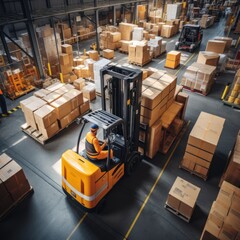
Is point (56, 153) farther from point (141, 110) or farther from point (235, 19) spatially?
point (235, 19)

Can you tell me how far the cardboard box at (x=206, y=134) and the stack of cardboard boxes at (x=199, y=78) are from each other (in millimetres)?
4037

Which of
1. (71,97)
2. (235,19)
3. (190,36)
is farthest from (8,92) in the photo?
(235,19)

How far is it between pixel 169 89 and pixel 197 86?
13.7ft

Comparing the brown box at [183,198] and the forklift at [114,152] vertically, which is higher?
the forklift at [114,152]

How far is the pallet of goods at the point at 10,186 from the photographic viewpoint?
4538 mm

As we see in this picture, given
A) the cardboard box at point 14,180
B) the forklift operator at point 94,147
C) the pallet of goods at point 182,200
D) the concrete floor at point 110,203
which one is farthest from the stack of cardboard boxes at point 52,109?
the pallet of goods at point 182,200

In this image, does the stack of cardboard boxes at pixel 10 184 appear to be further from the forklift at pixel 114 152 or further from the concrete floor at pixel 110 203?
the forklift at pixel 114 152

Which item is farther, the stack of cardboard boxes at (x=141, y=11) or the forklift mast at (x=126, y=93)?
the stack of cardboard boxes at (x=141, y=11)

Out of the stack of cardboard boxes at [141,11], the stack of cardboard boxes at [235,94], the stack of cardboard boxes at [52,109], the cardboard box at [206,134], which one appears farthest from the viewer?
the stack of cardboard boxes at [141,11]

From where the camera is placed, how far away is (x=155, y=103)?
5.35 meters

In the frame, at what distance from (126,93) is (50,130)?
11.8 feet

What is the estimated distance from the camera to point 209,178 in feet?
18.4

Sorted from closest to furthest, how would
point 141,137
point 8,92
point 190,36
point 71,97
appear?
point 141,137, point 71,97, point 8,92, point 190,36

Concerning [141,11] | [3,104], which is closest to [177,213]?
[3,104]
